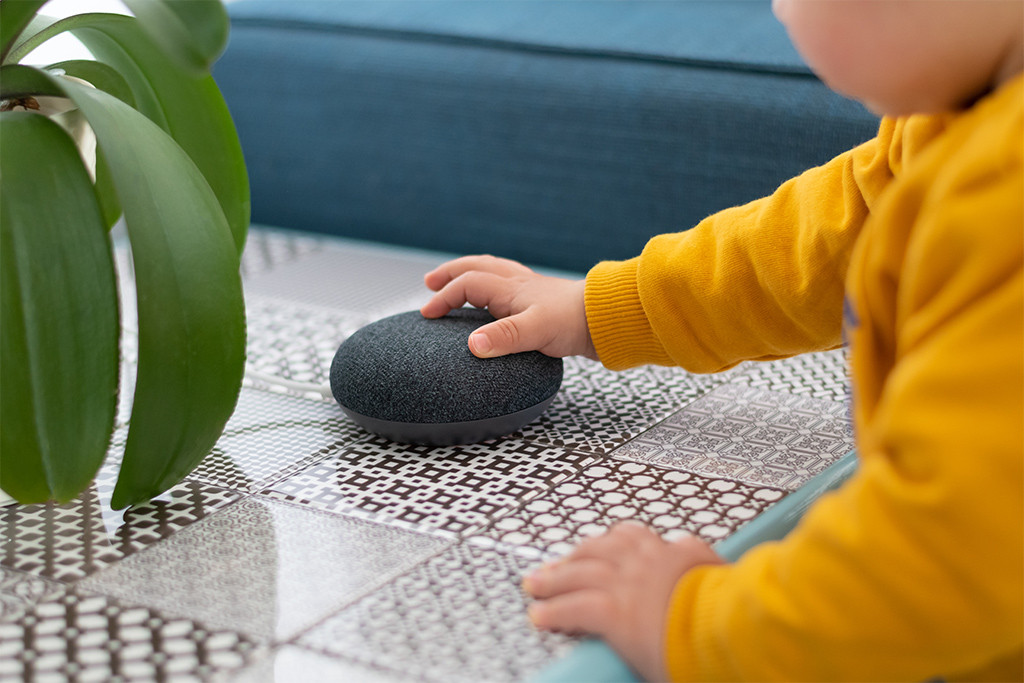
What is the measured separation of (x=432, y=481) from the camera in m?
0.55

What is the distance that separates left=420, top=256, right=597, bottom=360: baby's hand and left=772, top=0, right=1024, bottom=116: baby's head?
0.25 meters

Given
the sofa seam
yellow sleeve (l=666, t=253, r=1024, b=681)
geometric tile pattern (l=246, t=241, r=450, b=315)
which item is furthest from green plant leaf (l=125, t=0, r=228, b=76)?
the sofa seam

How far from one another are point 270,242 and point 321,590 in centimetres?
67

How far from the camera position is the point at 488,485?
0.55 m

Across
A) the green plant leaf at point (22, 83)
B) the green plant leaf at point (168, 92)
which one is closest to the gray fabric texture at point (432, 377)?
the green plant leaf at point (168, 92)

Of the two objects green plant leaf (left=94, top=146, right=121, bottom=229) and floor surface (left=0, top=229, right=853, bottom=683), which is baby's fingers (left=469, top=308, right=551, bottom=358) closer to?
floor surface (left=0, top=229, right=853, bottom=683)

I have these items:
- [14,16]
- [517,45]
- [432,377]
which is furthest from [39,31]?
[517,45]

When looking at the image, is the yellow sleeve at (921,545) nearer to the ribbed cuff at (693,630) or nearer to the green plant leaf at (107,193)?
the ribbed cuff at (693,630)

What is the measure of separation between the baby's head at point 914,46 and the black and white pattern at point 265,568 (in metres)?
0.28

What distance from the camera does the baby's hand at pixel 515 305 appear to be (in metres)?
0.61

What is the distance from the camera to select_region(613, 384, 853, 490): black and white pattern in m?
0.57

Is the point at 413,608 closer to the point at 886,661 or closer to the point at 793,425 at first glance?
the point at 886,661

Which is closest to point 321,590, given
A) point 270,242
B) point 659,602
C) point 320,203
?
point 659,602

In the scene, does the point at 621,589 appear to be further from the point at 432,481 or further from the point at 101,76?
the point at 101,76
